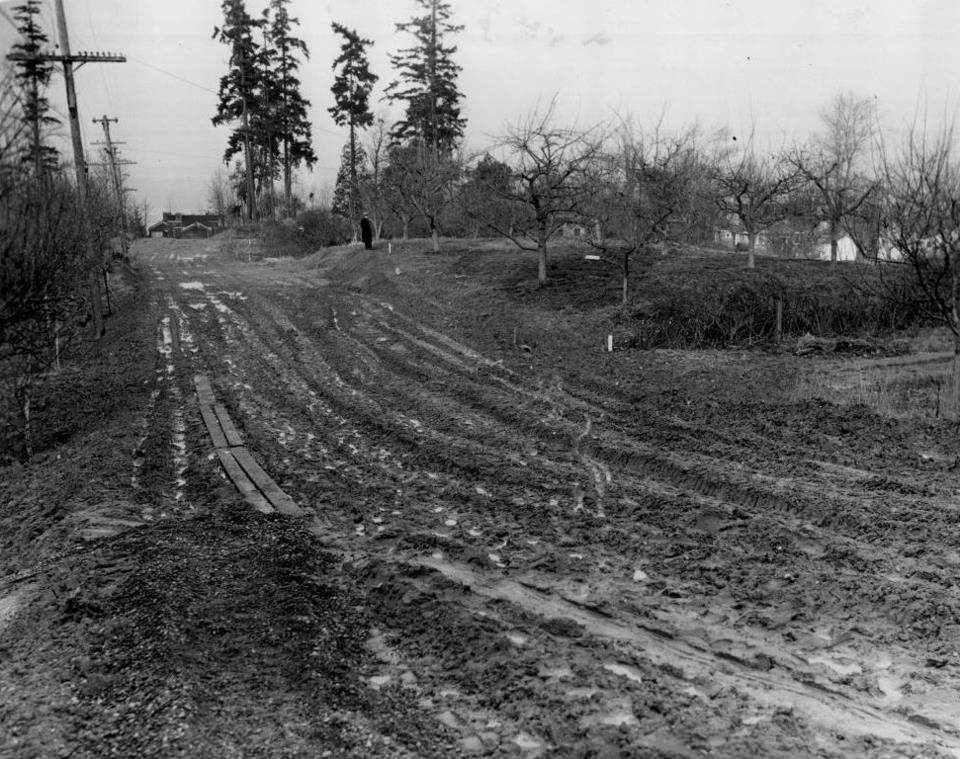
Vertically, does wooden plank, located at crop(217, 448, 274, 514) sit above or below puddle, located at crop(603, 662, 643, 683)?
above

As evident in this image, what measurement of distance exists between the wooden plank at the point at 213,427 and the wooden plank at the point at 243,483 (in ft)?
0.91

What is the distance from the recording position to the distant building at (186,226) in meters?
88.7

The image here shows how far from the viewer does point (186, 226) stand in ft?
327

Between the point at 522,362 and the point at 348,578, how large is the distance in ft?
27.9

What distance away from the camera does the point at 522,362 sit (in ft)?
45.3

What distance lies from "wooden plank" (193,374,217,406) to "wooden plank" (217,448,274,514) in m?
2.79

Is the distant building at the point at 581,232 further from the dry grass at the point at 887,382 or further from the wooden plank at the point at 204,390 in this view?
the wooden plank at the point at 204,390

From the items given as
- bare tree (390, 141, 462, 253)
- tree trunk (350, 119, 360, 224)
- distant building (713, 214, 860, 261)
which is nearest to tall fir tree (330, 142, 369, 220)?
tree trunk (350, 119, 360, 224)

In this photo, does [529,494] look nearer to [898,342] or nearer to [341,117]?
[898,342]

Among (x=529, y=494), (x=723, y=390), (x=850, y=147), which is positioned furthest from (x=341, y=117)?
(x=529, y=494)

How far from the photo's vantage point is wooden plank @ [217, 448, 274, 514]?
7.34m

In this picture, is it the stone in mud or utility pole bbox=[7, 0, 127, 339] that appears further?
utility pole bbox=[7, 0, 127, 339]

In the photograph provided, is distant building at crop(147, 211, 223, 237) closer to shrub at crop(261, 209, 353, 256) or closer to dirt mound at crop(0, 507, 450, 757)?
shrub at crop(261, 209, 353, 256)

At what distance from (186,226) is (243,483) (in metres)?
102
